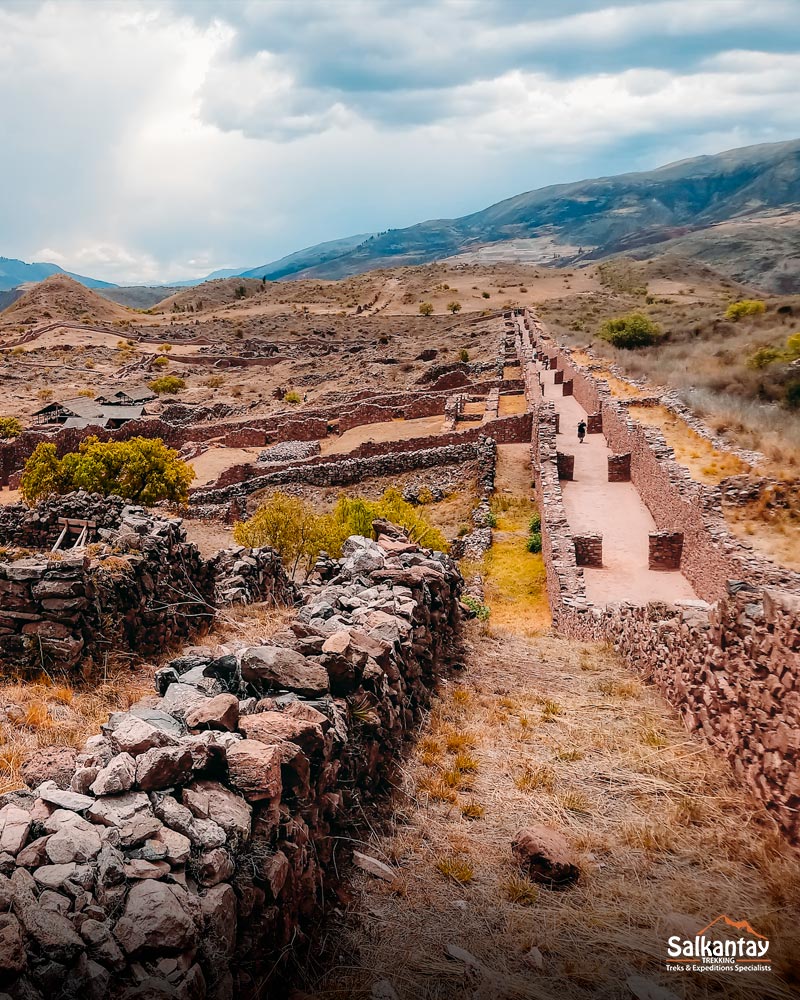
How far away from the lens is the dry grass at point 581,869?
3773 mm

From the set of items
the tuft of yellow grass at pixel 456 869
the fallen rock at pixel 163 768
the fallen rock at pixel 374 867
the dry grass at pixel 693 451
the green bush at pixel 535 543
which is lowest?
the green bush at pixel 535 543

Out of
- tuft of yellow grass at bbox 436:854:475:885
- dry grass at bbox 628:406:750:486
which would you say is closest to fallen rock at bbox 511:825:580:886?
tuft of yellow grass at bbox 436:854:475:885

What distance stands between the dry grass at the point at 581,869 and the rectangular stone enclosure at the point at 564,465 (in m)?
16.0

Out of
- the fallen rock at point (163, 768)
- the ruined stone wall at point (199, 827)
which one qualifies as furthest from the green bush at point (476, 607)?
the fallen rock at point (163, 768)

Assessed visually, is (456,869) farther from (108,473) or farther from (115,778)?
(108,473)

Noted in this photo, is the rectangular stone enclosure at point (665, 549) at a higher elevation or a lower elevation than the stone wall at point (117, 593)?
lower

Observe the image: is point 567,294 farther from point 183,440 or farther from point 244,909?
point 244,909

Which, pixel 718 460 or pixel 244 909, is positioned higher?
pixel 244 909

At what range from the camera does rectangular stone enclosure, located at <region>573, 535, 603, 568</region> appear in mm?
16188

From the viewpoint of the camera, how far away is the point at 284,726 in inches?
179

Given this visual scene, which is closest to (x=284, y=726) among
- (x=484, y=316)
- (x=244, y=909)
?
(x=244, y=909)

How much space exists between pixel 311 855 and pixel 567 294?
320 ft

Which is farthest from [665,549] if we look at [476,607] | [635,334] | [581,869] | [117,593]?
[635,334]

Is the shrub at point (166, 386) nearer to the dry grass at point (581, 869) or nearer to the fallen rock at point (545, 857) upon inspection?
the dry grass at point (581, 869)
